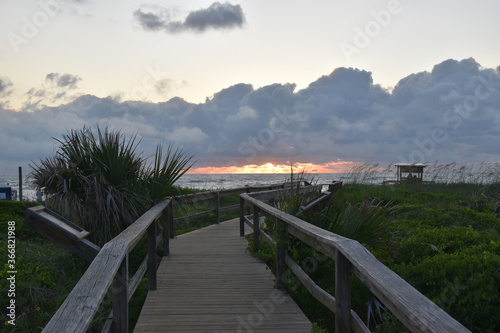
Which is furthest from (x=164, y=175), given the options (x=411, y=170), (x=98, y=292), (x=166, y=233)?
(x=411, y=170)

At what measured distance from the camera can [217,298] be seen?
4383 mm

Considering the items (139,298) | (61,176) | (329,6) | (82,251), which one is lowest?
(139,298)

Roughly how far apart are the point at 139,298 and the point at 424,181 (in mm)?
14431

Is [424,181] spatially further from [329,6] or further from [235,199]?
[329,6]

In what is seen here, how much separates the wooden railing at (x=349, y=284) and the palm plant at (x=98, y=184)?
2234mm

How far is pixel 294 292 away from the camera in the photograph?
4.52 meters

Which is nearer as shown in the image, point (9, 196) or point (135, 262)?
point (135, 262)

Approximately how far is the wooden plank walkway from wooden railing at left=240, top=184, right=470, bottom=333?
415 millimetres

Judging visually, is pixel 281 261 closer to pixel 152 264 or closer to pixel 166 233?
pixel 152 264

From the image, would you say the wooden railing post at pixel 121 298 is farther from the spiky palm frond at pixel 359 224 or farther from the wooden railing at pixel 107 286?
the spiky palm frond at pixel 359 224

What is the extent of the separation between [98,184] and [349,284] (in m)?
3.87

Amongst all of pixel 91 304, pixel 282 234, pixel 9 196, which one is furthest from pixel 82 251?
pixel 9 196

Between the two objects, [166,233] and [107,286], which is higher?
[107,286]

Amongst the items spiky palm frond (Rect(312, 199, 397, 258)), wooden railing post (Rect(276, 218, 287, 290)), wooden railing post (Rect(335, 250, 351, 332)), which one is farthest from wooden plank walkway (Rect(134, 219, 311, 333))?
spiky palm frond (Rect(312, 199, 397, 258))
